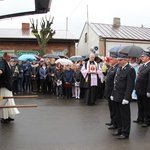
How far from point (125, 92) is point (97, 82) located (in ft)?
16.1

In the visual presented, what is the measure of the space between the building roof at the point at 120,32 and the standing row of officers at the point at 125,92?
2199 cm

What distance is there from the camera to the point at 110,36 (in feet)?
95.3

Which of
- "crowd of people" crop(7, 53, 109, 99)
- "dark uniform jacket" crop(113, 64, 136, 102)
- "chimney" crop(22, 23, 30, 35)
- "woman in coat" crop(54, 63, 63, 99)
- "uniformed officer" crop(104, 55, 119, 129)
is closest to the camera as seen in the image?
"dark uniform jacket" crop(113, 64, 136, 102)

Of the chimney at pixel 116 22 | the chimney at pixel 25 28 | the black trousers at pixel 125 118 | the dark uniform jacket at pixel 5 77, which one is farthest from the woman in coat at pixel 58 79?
the chimney at pixel 116 22

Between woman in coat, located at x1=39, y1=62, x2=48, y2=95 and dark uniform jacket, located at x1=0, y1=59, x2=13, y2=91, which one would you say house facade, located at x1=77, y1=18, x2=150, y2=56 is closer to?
woman in coat, located at x1=39, y1=62, x2=48, y2=95

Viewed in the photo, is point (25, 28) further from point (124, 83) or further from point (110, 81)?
point (124, 83)

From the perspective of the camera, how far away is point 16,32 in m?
30.5

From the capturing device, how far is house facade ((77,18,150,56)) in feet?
94.7

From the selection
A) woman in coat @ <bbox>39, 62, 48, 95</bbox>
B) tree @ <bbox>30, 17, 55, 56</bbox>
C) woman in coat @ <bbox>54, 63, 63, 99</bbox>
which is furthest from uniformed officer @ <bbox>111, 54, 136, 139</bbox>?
tree @ <bbox>30, 17, 55, 56</bbox>

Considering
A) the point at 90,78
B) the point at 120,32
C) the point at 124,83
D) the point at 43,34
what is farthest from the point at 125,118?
the point at 120,32

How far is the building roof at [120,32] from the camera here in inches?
1170

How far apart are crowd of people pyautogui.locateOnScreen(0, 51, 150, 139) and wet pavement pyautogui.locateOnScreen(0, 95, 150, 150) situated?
1.08 feet

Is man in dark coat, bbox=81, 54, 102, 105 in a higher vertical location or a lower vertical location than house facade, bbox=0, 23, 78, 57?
lower

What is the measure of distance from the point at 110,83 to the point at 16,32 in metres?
25.1
